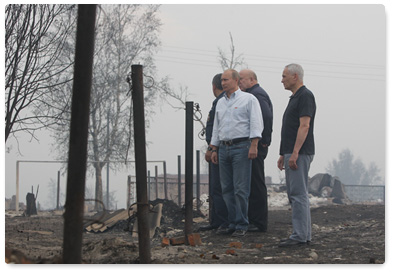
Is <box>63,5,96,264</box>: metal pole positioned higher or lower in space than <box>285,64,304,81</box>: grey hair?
lower

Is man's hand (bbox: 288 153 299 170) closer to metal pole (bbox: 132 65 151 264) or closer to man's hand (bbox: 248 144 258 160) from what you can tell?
man's hand (bbox: 248 144 258 160)

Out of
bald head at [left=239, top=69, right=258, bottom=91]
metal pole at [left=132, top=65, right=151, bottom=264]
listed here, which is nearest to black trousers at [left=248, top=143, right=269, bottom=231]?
bald head at [left=239, top=69, right=258, bottom=91]

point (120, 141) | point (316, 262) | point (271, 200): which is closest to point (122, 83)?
point (120, 141)

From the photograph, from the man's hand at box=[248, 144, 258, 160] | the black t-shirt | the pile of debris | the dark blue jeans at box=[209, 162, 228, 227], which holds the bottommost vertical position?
the pile of debris

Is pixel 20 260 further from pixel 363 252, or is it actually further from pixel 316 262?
pixel 363 252

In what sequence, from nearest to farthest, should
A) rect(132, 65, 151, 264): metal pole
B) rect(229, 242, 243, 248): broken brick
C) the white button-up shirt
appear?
rect(132, 65, 151, 264): metal pole < rect(229, 242, 243, 248): broken brick < the white button-up shirt

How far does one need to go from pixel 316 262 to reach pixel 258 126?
1.91 metres

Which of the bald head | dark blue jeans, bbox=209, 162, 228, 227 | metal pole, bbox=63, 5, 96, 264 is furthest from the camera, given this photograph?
dark blue jeans, bbox=209, 162, 228, 227

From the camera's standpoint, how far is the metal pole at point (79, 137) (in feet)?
14.3

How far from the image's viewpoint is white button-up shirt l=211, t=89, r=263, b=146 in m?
7.26

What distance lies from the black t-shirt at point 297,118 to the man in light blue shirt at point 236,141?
65 cm

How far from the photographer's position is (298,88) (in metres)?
6.55

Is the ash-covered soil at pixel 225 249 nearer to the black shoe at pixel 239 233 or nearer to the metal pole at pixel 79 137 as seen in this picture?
the black shoe at pixel 239 233

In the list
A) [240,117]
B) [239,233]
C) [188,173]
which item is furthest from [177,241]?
[240,117]
